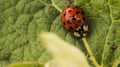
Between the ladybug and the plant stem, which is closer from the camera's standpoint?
the plant stem

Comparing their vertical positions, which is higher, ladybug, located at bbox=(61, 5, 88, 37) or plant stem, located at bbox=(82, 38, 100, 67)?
ladybug, located at bbox=(61, 5, 88, 37)

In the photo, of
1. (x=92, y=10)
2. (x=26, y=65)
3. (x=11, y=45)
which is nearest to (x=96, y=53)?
(x=92, y=10)

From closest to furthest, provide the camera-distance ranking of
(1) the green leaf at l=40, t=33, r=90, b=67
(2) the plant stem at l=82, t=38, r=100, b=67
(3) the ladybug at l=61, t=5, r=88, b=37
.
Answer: (1) the green leaf at l=40, t=33, r=90, b=67 < (2) the plant stem at l=82, t=38, r=100, b=67 < (3) the ladybug at l=61, t=5, r=88, b=37

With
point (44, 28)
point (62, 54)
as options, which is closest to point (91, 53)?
point (44, 28)

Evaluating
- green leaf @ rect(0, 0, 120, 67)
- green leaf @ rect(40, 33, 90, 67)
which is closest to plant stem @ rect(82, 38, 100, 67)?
green leaf @ rect(0, 0, 120, 67)

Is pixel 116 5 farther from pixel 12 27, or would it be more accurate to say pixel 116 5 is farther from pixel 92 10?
pixel 12 27

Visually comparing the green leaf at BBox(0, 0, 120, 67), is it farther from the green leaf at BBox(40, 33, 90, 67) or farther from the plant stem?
the green leaf at BBox(40, 33, 90, 67)

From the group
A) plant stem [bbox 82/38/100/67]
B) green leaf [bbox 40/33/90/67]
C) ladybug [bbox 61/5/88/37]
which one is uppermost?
green leaf [bbox 40/33/90/67]

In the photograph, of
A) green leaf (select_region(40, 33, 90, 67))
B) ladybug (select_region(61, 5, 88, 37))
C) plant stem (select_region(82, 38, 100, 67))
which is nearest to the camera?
green leaf (select_region(40, 33, 90, 67))
